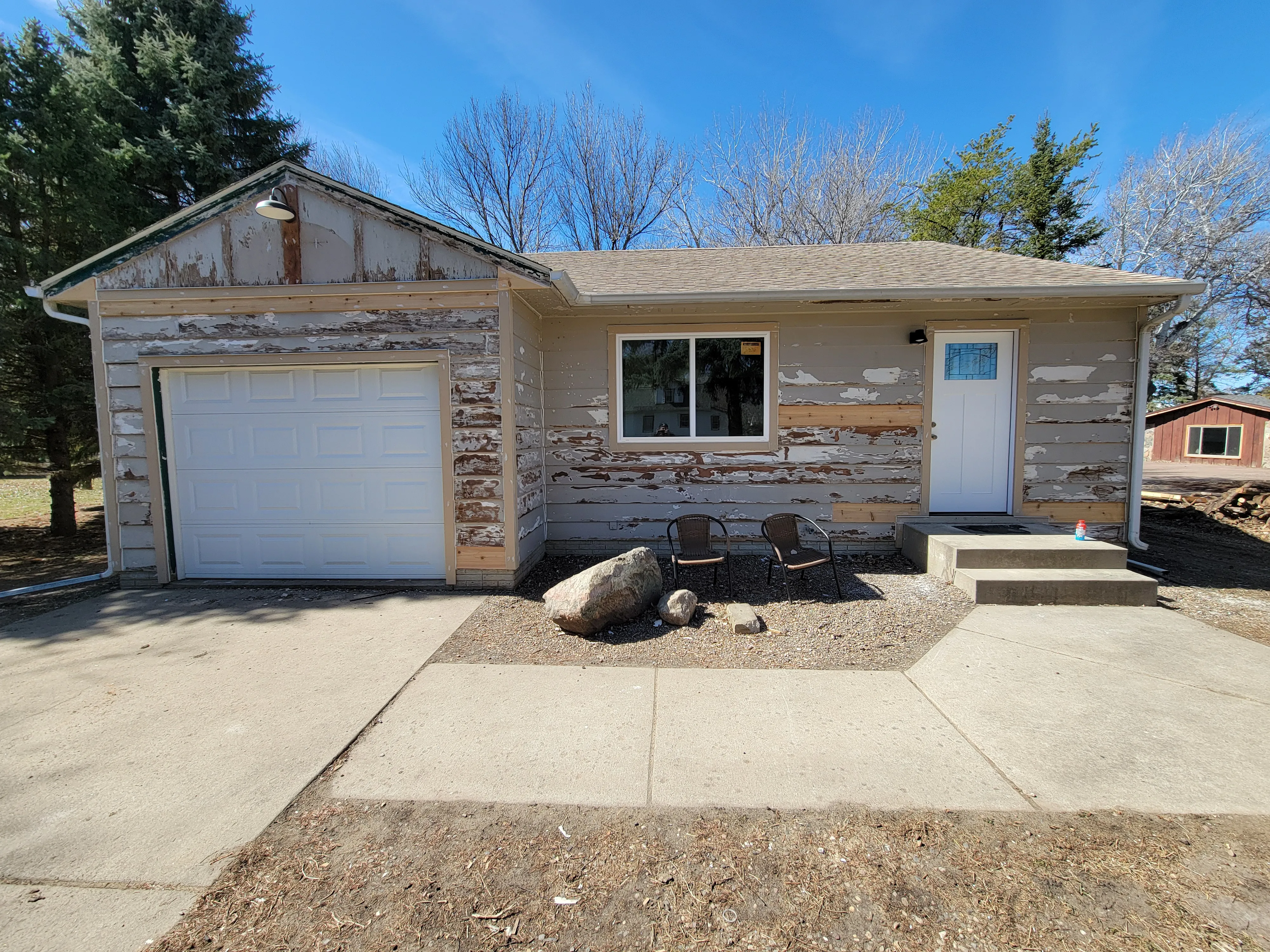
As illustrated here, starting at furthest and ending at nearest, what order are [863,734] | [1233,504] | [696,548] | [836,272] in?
1. [1233,504]
2. [836,272]
3. [696,548]
4. [863,734]

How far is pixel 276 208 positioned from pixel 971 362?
718cm

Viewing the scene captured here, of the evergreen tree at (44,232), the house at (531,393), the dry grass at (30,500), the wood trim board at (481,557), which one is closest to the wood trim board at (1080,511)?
the house at (531,393)

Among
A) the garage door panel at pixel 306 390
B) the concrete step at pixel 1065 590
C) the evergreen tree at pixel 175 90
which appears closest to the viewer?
the concrete step at pixel 1065 590

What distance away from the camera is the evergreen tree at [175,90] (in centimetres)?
997

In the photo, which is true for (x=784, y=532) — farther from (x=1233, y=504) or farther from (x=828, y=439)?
(x=1233, y=504)

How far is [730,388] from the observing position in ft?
21.3

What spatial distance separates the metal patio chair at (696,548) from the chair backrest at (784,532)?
0.42 m

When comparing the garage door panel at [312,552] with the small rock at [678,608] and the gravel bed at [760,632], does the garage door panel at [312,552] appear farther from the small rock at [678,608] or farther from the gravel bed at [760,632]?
the small rock at [678,608]

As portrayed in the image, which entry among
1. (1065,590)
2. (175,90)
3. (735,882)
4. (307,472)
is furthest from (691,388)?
(175,90)

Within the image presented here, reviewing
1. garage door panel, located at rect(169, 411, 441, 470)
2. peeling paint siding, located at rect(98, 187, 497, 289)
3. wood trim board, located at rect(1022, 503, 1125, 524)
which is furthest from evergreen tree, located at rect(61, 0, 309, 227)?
wood trim board, located at rect(1022, 503, 1125, 524)

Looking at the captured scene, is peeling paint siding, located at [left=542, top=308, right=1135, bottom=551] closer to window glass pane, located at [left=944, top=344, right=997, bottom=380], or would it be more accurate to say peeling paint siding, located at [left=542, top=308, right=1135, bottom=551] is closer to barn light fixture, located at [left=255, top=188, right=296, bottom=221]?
window glass pane, located at [left=944, top=344, right=997, bottom=380]

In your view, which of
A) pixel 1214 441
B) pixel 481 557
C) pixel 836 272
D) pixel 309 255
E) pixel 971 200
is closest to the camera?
pixel 309 255

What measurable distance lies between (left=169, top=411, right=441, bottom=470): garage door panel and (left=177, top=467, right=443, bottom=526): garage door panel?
9cm

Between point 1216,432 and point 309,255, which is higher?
point 309,255
